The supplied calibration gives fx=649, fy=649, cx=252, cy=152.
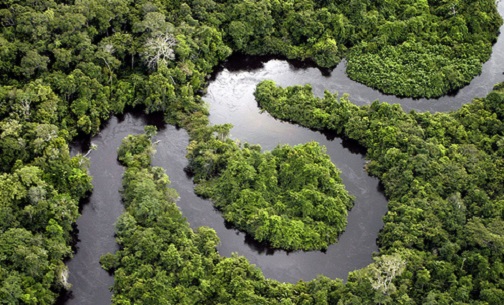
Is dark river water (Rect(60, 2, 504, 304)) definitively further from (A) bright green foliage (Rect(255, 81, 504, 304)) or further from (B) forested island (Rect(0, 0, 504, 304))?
(A) bright green foliage (Rect(255, 81, 504, 304))

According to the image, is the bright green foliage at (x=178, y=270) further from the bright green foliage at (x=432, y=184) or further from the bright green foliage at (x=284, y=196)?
the bright green foliage at (x=432, y=184)

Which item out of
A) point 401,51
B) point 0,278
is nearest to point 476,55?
point 401,51

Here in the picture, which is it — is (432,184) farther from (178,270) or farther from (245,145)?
(178,270)

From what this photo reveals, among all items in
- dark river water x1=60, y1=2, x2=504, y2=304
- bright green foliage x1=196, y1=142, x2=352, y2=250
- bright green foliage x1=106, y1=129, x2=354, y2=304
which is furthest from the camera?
bright green foliage x1=196, y1=142, x2=352, y2=250

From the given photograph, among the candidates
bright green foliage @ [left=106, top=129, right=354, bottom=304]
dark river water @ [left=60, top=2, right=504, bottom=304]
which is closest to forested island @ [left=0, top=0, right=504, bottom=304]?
bright green foliage @ [left=106, top=129, right=354, bottom=304]

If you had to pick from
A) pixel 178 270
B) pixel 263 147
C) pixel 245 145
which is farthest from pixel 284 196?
pixel 178 270

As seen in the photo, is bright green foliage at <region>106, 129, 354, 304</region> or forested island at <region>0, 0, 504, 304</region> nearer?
bright green foliage at <region>106, 129, 354, 304</region>

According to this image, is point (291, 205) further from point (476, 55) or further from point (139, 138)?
point (476, 55)
